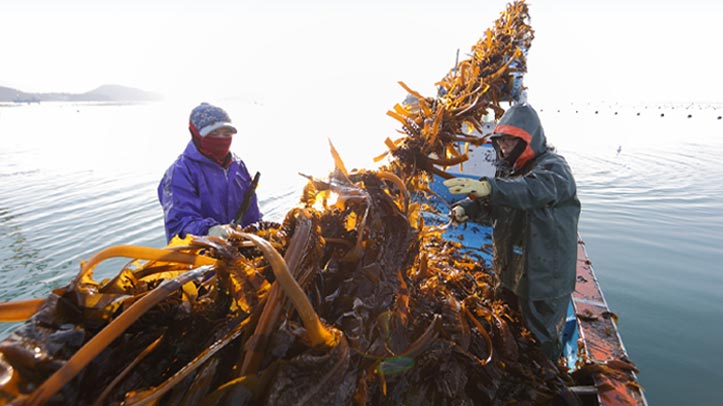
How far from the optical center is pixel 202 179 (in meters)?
2.81

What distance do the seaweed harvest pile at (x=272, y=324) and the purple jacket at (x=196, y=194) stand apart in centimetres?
152

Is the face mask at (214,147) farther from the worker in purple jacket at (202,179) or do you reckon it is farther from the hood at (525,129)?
the hood at (525,129)

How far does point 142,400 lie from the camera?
2.56 feet

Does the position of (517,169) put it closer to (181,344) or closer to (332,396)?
(332,396)

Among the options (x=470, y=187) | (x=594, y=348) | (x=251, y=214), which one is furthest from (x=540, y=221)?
(x=251, y=214)

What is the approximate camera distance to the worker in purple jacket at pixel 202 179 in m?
2.65

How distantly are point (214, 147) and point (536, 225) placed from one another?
2856 mm

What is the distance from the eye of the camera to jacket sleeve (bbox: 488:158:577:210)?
7.10 ft

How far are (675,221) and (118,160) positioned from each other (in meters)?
27.9

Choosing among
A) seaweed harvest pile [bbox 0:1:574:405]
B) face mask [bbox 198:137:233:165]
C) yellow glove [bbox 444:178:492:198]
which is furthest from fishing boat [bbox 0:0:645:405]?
face mask [bbox 198:137:233:165]

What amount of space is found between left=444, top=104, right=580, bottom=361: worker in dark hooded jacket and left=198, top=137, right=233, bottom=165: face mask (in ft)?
6.69

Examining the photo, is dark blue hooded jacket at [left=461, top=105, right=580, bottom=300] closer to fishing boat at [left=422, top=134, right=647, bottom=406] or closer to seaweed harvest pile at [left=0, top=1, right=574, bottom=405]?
fishing boat at [left=422, top=134, right=647, bottom=406]

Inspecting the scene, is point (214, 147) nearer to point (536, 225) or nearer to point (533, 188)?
point (533, 188)

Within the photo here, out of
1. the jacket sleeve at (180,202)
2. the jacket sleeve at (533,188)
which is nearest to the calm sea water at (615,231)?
A: the jacket sleeve at (533,188)
